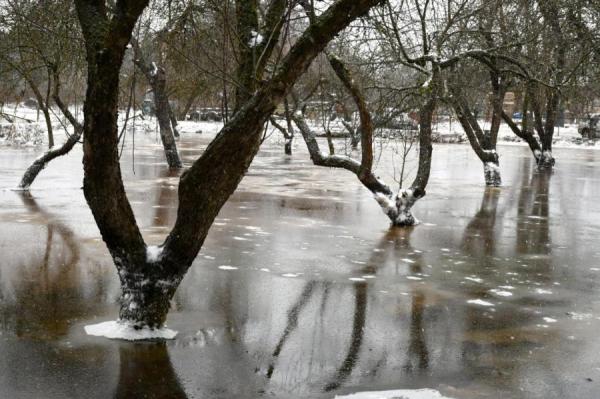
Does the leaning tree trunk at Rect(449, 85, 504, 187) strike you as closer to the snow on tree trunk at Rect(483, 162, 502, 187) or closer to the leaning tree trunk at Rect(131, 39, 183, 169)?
the snow on tree trunk at Rect(483, 162, 502, 187)

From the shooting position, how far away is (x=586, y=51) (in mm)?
13422

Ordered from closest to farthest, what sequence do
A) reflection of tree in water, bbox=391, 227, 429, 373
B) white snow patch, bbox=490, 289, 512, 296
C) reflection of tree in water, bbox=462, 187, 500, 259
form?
reflection of tree in water, bbox=391, 227, 429, 373 < white snow patch, bbox=490, 289, 512, 296 < reflection of tree in water, bbox=462, 187, 500, 259

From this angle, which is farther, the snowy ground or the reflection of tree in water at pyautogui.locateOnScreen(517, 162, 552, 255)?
the snowy ground

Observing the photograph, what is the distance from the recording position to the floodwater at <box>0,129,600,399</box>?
20.9 feet

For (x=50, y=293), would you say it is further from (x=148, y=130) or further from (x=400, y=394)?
(x=148, y=130)

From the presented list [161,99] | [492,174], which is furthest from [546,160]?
[161,99]

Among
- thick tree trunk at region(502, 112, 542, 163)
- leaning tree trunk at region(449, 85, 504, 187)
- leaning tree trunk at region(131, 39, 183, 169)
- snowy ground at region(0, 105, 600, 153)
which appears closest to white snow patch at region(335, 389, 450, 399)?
leaning tree trunk at region(449, 85, 504, 187)

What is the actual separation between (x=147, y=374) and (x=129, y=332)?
90cm

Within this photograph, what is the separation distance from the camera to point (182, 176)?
22.3 feet

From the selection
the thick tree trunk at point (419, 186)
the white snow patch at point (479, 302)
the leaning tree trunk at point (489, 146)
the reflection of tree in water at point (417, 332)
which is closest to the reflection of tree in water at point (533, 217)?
the leaning tree trunk at point (489, 146)

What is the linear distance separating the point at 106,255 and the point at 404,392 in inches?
248

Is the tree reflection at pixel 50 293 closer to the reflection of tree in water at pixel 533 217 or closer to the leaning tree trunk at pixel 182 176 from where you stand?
the leaning tree trunk at pixel 182 176

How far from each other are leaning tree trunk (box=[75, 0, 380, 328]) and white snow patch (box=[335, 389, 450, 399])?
205 centimetres

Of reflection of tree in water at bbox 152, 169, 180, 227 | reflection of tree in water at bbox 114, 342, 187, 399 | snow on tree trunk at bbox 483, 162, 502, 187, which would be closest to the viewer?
reflection of tree in water at bbox 114, 342, 187, 399
